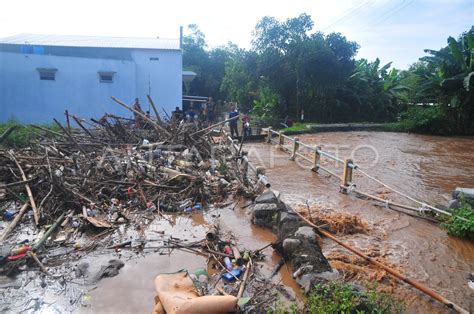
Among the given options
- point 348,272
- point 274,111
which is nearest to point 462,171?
point 348,272

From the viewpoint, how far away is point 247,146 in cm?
1588

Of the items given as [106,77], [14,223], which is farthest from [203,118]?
[14,223]

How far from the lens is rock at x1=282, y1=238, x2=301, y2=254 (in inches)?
188

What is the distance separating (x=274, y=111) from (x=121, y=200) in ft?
62.5

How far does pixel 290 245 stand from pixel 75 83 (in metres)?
16.2

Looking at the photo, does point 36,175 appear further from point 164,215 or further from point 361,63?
point 361,63

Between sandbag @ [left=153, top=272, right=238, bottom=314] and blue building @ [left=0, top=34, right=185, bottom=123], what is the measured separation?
14855mm

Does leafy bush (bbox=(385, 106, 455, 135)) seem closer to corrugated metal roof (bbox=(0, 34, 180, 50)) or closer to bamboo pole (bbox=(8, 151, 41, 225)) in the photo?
corrugated metal roof (bbox=(0, 34, 180, 50))

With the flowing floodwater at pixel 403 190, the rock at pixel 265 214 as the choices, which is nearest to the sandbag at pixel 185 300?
the flowing floodwater at pixel 403 190

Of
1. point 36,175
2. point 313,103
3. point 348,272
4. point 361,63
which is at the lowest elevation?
point 348,272

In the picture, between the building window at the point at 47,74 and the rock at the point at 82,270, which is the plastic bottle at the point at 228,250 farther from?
the building window at the point at 47,74

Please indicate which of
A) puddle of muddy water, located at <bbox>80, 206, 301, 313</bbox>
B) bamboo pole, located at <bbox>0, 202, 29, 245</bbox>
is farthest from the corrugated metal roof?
puddle of muddy water, located at <bbox>80, 206, 301, 313</bbox>

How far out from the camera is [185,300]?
11.5 ft

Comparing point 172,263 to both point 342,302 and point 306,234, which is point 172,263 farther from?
point 342,302
